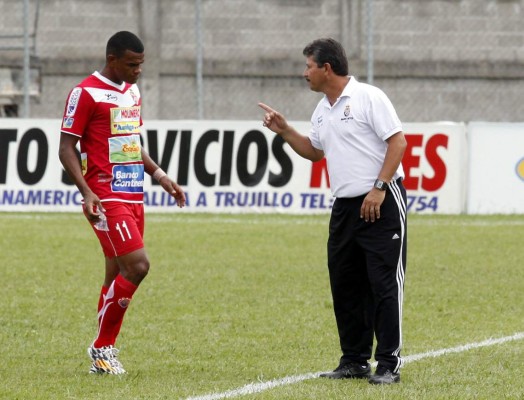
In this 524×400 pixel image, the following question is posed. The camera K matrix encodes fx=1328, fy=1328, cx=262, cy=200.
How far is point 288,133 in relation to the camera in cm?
738

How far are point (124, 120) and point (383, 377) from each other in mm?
1984

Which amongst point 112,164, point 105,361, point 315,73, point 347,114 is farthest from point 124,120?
point 105,361

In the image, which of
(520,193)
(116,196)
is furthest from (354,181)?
(520,193)

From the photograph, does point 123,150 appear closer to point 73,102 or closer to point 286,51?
point 73,102

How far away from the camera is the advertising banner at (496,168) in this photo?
57.2 feet

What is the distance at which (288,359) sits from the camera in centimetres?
796

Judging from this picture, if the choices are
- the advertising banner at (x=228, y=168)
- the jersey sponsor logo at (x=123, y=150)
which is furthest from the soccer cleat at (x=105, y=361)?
the advertising banner at (x=228, y=168)

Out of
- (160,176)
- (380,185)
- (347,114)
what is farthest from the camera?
(160,176)

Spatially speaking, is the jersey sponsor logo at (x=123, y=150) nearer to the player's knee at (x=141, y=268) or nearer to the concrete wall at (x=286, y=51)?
the player's knee at (x=141, y=268)

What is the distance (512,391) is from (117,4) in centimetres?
1866

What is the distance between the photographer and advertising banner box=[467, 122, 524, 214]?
1744 centimetres

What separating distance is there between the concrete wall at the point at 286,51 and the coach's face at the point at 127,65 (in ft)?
56.0

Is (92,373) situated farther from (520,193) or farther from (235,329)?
(520,193)

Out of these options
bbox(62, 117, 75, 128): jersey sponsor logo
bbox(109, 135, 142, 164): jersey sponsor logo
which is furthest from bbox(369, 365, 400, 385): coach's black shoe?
bbox(62, 117, 75, 128): jersey sponsor logo
